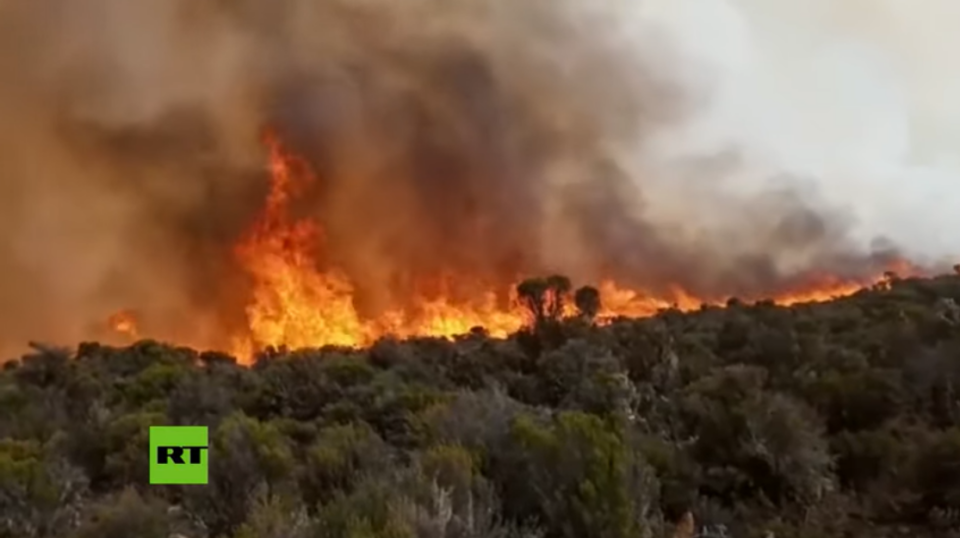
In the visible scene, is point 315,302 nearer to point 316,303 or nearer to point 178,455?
point 316,303

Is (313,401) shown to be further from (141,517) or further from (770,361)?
(141,517)

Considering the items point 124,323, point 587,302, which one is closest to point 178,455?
point 587,302

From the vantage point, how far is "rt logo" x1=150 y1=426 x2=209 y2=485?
732 centimetres

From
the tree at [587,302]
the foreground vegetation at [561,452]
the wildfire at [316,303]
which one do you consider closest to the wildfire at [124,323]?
the wildfire at [316,303]

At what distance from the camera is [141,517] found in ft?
28.0

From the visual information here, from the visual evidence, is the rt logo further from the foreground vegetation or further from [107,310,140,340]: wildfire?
[107,310,140,340]: wildfire

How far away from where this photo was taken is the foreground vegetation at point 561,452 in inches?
318

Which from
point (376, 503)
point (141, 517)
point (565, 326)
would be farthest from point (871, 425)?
point (565, 326)

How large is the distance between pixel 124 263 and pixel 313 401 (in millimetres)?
30575

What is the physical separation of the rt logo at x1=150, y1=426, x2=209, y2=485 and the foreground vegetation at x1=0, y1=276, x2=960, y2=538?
512mm

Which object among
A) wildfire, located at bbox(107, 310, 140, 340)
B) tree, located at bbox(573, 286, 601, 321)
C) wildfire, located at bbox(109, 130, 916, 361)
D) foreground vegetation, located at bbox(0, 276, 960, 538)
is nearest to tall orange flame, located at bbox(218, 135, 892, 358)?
wildfire, located at bbox(109, 130, 916, 361)

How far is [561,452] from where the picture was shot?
8531 millimetres

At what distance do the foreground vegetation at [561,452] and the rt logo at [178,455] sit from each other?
1.68 ft

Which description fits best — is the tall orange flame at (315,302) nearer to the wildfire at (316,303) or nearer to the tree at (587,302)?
the wildfire at (316,303)
